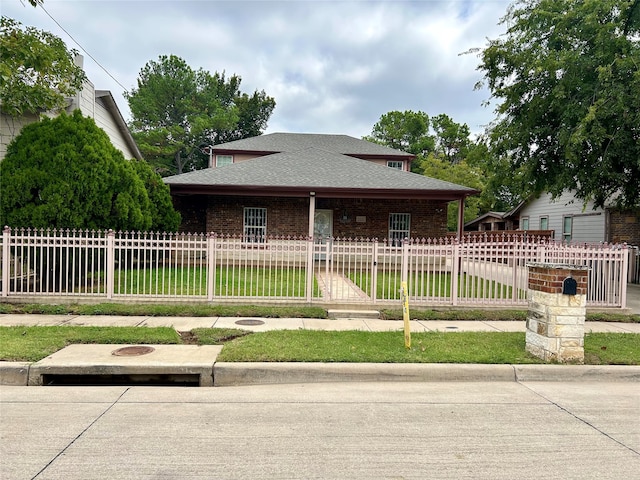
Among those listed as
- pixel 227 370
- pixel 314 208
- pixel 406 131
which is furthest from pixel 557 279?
pixel 406 131

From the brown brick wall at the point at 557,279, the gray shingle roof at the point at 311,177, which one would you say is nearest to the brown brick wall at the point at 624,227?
the gray shingle roof at the point at 311,177

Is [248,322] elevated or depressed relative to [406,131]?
depressed

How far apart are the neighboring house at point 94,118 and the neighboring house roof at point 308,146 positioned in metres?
5.79

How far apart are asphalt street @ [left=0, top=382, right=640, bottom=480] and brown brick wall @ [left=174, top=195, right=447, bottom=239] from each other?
497 inches

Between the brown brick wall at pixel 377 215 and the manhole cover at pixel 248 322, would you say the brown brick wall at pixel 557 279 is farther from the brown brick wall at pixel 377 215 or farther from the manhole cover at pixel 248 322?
the brown brick wall at pixel 377 215

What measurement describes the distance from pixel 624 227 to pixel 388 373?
58.6 feet

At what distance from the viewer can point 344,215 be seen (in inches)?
704

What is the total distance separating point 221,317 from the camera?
8.29m

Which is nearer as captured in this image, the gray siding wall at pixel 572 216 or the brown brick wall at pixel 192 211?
the brown brick wall at pixel 192 211

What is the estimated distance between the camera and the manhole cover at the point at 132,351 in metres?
5.71

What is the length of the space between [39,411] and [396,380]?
3904 millimetres

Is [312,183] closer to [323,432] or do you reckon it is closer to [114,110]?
[114,110]

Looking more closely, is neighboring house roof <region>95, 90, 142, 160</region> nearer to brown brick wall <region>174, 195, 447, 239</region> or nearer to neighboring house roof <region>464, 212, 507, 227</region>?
brown brick wall <region>174, 195, 447, 239</region>

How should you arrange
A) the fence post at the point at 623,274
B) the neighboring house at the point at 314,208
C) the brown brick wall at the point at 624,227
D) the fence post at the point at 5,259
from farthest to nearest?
the brown brick wall at the point at 624,227, the neighboring house at the point at 314,208, the fence post at the point at 623,274, the fence post at the point at 5,259
